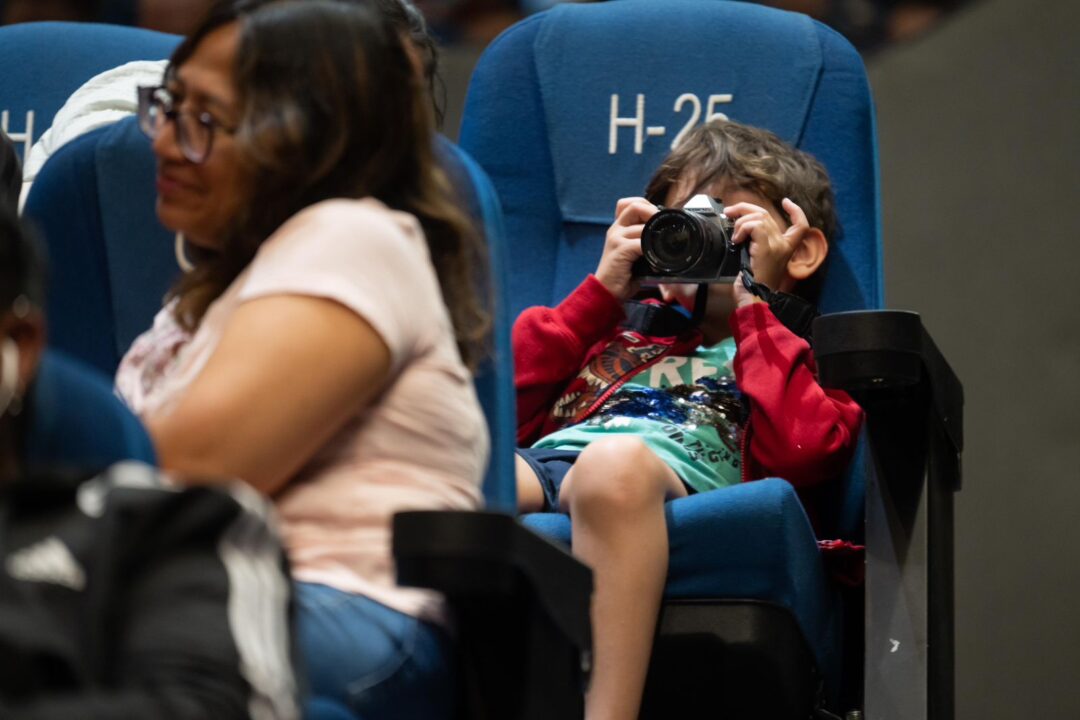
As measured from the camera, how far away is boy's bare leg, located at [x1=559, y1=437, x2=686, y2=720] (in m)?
1.75

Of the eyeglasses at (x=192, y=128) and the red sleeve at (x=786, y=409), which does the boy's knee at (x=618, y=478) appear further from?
the eyeglasses at (x=192, y=128)

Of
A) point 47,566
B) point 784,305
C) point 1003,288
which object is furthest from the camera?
point 1003,288

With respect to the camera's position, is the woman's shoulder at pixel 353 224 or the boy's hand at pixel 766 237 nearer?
the woman's shoulder at pixel 353 224

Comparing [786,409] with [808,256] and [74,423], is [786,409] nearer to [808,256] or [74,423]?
[808,256]

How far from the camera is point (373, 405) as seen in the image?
1.27m

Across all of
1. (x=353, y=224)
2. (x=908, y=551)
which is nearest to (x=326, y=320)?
(x=353, y=224)

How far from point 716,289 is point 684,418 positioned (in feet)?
0.71

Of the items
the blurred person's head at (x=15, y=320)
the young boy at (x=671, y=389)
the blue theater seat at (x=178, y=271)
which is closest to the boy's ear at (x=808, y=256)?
the young boy at (x=671, y=389)

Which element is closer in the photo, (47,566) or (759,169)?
(47,566)

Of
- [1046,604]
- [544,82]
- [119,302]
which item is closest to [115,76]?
[544,82]

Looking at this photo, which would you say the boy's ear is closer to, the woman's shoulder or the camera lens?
the camera lens

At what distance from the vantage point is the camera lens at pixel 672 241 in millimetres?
2002

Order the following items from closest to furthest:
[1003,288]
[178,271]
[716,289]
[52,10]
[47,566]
Result: [47,566] < [178,271] < [716,289] < [1003,288] < [52,10]

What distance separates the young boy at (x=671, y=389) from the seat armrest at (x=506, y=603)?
0.59 m
